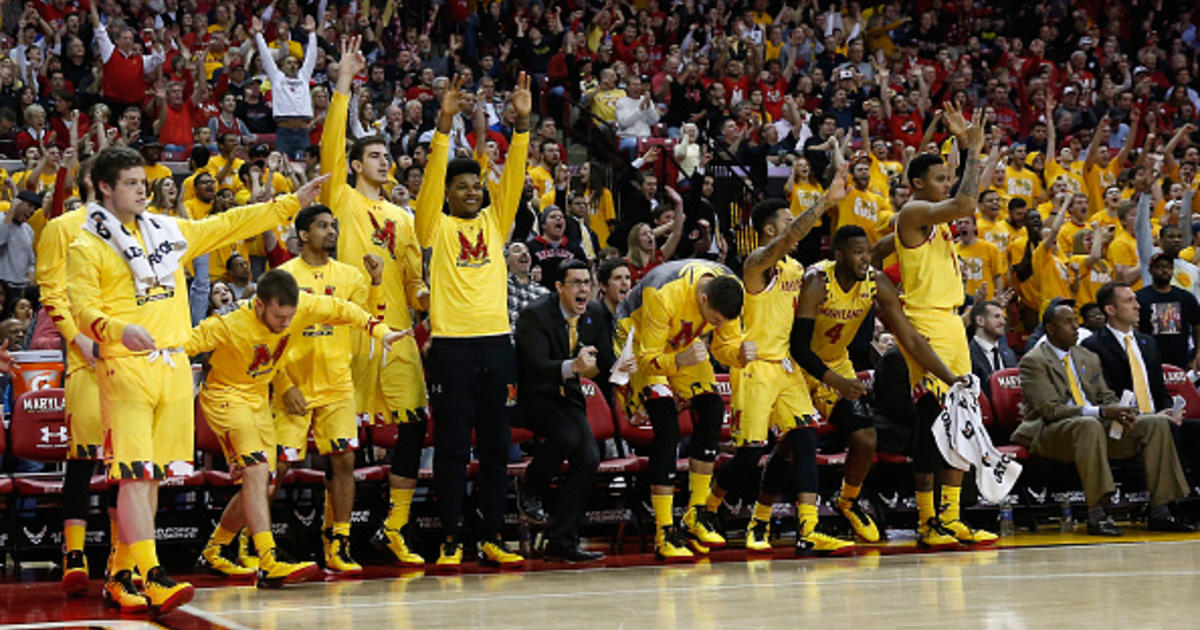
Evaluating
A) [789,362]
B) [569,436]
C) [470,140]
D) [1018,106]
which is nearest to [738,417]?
[789,362]

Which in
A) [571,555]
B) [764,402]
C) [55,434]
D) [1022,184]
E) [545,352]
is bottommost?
[571,555]

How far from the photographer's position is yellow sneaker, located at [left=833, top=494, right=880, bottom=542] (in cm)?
1031

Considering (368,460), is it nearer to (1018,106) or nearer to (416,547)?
(416,547)

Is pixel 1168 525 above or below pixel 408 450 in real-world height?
below

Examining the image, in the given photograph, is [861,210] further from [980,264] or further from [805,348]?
[805,348]

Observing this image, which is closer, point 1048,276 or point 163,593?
point 163,593

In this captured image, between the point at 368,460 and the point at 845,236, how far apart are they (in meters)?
3.89

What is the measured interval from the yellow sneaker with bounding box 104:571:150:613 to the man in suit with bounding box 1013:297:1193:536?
6.97m

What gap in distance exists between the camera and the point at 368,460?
10.8 m

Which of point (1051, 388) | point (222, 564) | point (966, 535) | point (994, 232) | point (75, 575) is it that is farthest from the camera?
point (994, 232)

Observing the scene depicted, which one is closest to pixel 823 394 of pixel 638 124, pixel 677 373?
pixel 677 373

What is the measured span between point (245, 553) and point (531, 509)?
2.06 m

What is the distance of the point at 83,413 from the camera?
7668 millimetres

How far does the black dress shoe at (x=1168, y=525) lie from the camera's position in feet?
36.1
